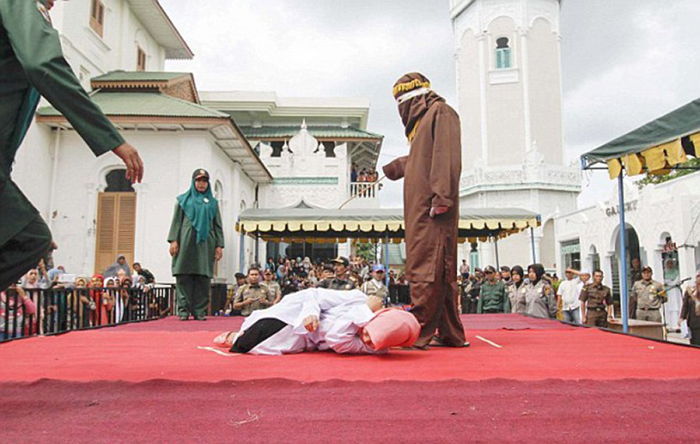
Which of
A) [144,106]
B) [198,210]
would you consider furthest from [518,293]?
[144,106]

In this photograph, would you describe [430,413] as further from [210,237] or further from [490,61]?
[490,61]

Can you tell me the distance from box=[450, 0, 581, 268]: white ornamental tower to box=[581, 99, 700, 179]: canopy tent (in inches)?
799

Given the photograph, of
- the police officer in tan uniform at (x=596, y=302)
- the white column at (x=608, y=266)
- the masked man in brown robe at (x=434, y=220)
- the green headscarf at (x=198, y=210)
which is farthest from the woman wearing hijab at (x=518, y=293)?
the white column at (x=608, y=266)

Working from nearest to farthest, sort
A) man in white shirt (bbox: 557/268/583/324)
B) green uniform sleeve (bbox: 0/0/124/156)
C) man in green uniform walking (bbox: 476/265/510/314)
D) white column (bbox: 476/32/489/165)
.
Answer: green uniform sleeve (bbox: 0/0/124/156) < man in white shirt (bbox: 557/268/583/324) < man in green uniform walking (bbox: 476/265/510/314) < white column (bbox: 476/32/489/165)

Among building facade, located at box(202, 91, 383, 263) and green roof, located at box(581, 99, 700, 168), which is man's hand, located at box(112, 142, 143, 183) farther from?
building facade, located at box(202, 91, 383, 263)

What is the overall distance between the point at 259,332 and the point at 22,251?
1.70 meters

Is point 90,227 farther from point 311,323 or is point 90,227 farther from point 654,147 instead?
point 654,147

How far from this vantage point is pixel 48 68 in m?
2.09

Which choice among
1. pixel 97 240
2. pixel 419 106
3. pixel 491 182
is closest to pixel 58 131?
pixel 97 240

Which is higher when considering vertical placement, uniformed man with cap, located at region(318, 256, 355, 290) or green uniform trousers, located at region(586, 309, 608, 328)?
uniformed man with cap, located at region(318, 256, 355, 290)

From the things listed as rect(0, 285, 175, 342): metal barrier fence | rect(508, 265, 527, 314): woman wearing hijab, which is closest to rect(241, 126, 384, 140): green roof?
rect(508, 265, 527, 314): woman wearing hijab

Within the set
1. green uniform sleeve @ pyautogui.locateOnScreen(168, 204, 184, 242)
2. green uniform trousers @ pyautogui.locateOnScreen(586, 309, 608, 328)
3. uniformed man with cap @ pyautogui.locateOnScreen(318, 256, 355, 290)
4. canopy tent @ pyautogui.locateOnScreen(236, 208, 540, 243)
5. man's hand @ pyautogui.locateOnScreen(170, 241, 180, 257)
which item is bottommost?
green uniform trousers @ pyautogui.locateOnScreen(586, 309, 608, 328)

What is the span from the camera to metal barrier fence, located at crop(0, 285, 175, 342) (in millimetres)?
5523

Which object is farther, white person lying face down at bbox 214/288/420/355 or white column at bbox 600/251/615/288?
white column at bbox 600/251/615/288
